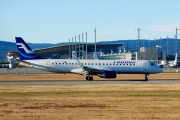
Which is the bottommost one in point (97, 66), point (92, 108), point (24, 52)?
point (92, 108)

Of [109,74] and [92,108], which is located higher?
[109,74]

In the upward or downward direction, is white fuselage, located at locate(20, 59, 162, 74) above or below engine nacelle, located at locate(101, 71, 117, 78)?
above

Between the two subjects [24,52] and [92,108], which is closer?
[92,108]

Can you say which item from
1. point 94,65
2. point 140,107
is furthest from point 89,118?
point 94,65

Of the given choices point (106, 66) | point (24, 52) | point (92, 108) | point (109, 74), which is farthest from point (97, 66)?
point (92, 108)

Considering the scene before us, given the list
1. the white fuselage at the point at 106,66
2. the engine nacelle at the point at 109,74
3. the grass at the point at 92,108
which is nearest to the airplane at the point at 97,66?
the white fuselage at the point at 106,66

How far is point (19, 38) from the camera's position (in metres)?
60.2

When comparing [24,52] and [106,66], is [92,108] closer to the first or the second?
[106,66]

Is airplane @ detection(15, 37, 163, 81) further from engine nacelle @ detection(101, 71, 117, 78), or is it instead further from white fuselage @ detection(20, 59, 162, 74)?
engine nacelle @ detection(101, 71, 117, 78)

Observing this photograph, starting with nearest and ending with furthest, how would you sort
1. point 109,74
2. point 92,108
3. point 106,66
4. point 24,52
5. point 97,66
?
1. point 92,108
2. point 109,74
3. point 106,66
4. point 97,66
5. point 24,52

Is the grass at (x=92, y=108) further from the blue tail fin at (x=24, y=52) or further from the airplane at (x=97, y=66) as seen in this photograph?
the blue tail fin at (x=24, y=52)

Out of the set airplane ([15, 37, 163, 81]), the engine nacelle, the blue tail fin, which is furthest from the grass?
the blue tail fin

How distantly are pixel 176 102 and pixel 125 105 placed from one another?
12.3 feet

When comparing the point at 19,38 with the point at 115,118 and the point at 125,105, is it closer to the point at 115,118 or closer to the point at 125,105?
the point at 125,105
